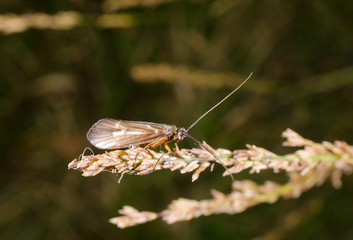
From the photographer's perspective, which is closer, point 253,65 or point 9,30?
point 9,30

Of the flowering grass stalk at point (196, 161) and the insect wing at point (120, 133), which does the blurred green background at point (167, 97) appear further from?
the flowering grass stalk at point (196, 161)

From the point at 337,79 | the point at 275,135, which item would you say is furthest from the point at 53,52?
the point at 337,79

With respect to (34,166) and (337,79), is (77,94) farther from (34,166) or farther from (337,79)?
(337,79)

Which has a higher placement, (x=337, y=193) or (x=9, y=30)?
(x=9, y=30)

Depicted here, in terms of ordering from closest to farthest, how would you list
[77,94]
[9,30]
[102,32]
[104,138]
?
→ [104,138] < [9,30] < [102,32] < [77,94]

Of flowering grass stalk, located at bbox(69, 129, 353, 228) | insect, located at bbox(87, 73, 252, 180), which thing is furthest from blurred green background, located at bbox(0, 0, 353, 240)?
flowering grass stalk, located at bbox(69, 129, 353, 228)

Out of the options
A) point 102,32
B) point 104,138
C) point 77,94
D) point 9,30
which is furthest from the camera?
point 77,94

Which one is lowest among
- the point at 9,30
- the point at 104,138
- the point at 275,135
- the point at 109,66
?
the point at 104,138

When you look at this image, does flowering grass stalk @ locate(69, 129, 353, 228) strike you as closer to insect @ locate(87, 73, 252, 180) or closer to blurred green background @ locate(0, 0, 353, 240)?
insect @ locate(87, 73, 252, 180)
